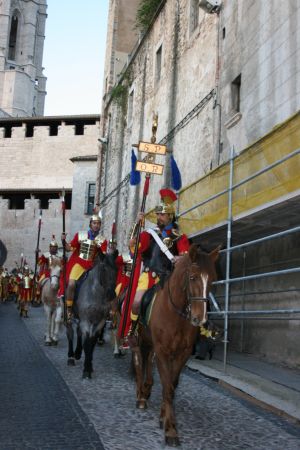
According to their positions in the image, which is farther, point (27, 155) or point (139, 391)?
point (27, 155)

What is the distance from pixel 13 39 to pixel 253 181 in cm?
9268

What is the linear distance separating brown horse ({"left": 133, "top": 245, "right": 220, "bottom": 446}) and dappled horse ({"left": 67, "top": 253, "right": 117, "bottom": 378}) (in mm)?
2611

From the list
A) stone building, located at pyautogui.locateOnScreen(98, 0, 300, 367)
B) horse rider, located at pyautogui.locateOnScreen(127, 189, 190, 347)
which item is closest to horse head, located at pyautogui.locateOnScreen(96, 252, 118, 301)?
stone building, located at pyautogui.locateOnScreen(98, 0, 300, 367)

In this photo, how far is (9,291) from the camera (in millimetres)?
40969

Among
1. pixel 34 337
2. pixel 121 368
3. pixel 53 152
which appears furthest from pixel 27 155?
pixel 121 368

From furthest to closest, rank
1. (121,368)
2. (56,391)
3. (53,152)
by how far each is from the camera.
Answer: (53,152), (121,368), (56,391)

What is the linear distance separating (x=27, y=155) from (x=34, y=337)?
42714 mm

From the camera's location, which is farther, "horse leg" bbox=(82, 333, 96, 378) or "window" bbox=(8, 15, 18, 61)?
"window" bbox=(8, 15, 18, 61)

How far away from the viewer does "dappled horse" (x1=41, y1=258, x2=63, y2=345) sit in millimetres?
11203

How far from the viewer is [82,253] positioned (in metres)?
8.33

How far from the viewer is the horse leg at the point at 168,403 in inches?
167

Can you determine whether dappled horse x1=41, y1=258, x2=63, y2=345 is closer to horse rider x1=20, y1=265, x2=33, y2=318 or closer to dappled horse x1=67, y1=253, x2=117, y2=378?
dappled horse x1=67, y1=253, x2=117, y2=378

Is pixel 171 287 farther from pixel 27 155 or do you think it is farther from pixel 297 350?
pixel 27 155

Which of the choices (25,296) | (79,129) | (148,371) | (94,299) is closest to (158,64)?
(25,296)
